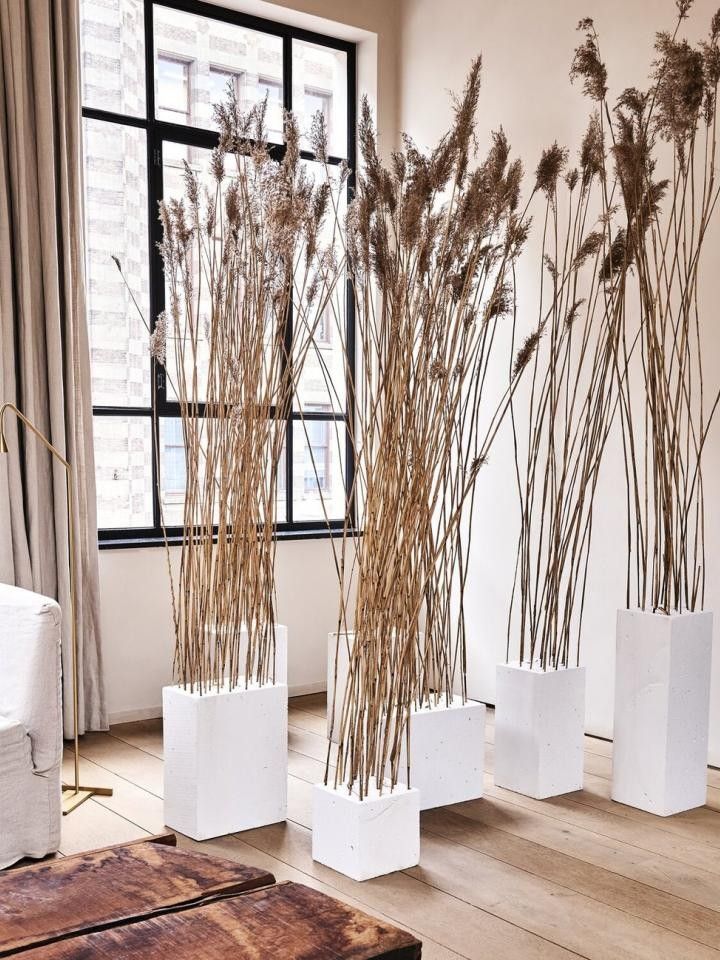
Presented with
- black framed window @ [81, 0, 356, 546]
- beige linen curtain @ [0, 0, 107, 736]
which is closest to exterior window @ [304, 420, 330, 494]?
black framed window @ [81, 0, 356, 546]

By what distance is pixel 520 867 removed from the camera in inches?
96.6

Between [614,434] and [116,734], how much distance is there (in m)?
2.06

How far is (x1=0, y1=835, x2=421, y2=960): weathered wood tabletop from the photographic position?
38.0 inches

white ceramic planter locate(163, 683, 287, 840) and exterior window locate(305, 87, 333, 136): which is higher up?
exterior window locate(305, 87, 333, 136)

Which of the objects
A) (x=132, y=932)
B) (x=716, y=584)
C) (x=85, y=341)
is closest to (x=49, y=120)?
(x=85, y=341)

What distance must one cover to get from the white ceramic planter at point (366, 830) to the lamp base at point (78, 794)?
796mm

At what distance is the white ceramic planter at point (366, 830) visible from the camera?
2324 mm

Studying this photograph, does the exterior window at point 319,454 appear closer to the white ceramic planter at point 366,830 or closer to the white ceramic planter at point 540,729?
the white ceramic planter at point 540,729

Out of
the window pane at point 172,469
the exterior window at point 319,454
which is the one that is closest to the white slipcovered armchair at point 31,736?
the window pane at point 172,469

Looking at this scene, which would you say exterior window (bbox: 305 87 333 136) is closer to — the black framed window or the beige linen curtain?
the black framed window

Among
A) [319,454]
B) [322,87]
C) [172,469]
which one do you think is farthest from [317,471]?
[322,87]

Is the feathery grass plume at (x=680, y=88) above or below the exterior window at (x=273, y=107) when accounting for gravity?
below

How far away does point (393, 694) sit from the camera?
2375 millimetres

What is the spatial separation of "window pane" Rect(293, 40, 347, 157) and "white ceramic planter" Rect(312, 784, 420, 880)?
2921 mm
